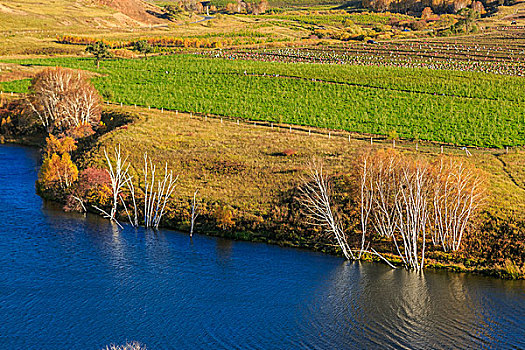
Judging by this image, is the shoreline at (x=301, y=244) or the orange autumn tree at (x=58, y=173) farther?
the orange autumn tree at (x=58, y=173)

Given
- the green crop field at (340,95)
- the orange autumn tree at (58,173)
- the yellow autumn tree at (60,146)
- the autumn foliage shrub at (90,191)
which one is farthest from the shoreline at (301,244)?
the green crop field at (340,95)

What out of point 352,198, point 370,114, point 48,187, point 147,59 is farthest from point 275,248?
point 147,59

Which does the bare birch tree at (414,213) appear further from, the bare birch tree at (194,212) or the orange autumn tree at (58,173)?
the orange autumn tree at (58,173)

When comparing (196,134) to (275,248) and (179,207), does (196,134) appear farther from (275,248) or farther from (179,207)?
(275,248)

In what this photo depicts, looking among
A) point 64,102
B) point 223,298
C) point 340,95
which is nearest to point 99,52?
point 64,102

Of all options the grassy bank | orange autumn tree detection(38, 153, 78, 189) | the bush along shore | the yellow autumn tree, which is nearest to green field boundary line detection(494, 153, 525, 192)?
the grassy bank

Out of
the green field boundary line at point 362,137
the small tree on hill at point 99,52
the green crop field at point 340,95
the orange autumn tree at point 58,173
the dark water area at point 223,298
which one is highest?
the small tree on hill at point 99,52

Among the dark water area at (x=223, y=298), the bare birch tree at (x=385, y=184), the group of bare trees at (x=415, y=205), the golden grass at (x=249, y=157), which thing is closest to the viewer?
the dark water area at (x=223, y=298)

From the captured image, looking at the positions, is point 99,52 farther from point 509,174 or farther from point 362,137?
point 509,174
